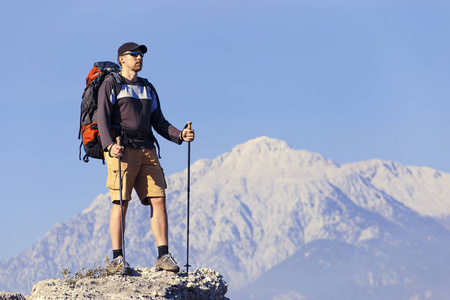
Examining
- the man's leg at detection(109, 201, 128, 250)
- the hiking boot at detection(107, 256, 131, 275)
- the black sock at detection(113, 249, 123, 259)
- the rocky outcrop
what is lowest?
the rocky outcrop

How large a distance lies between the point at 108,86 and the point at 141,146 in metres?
0.93

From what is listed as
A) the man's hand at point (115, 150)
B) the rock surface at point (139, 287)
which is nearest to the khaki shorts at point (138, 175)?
the man's hand at point (115, 150)

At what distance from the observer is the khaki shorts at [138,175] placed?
10.2 meters

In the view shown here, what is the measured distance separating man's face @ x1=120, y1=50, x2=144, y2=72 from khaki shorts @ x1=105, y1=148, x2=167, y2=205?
1.14m

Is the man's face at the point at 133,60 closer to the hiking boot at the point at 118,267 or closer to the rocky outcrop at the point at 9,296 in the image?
the hiking boot at the point at 118,267

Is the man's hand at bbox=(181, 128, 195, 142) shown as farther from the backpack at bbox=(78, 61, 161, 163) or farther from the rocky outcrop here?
the rocky outcrop

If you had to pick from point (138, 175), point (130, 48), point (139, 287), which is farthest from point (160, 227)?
point (130, 48)

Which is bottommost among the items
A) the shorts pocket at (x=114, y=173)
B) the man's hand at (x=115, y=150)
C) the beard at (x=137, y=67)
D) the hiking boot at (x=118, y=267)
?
the hiking boot at (x=118, y=267)

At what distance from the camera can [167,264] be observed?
1028 centimetres

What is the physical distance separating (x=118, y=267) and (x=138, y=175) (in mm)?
1375

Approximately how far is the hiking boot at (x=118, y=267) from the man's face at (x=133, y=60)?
2590 mm

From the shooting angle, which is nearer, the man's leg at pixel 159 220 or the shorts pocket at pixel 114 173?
the shorts pocket at pixel 114 173

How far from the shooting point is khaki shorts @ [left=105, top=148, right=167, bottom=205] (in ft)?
33.4

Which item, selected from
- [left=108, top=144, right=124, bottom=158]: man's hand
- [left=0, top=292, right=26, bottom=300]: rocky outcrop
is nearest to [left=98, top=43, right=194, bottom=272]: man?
[left=108, top=144, right=124, bottom=158]: man's hand
